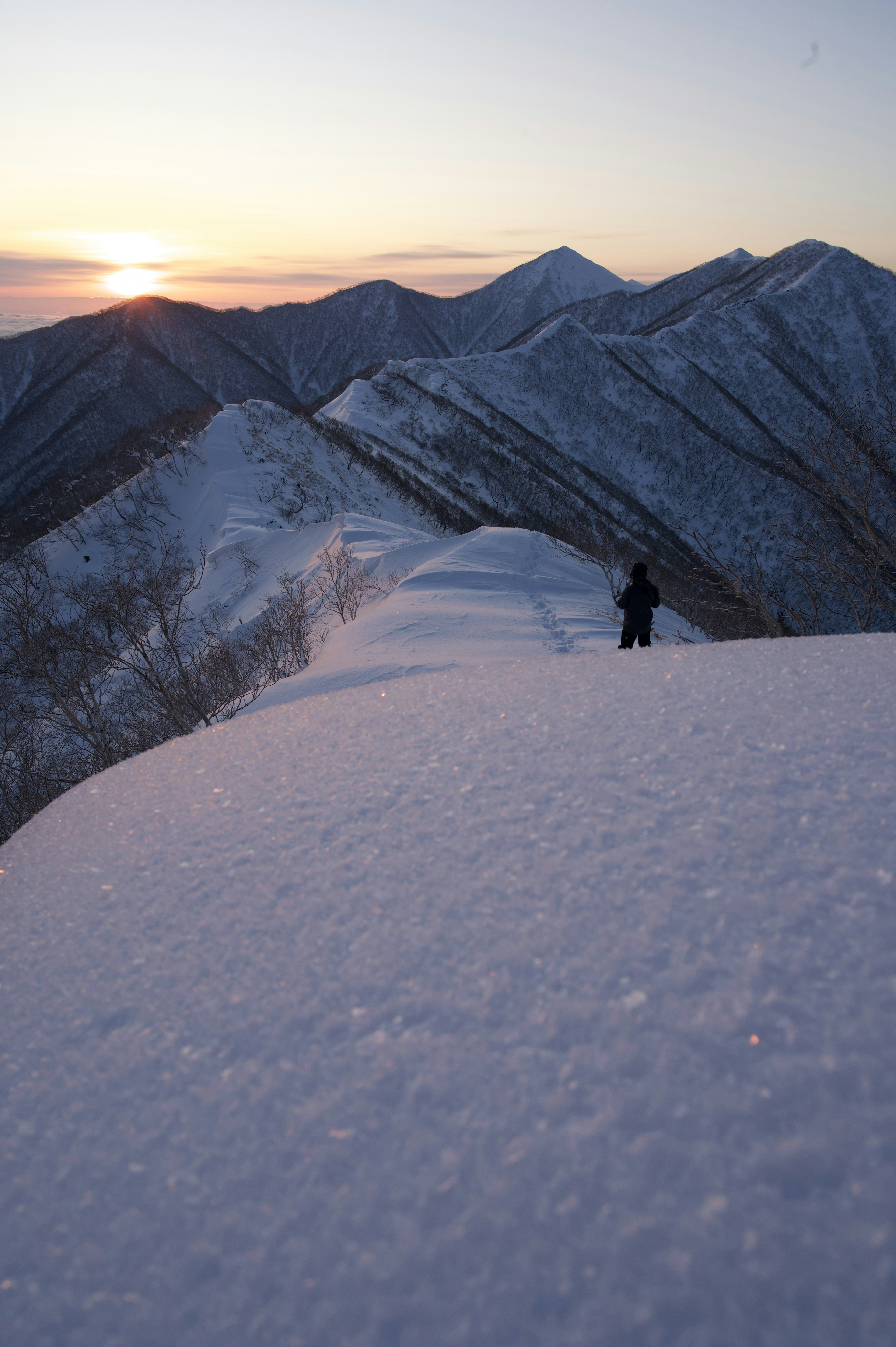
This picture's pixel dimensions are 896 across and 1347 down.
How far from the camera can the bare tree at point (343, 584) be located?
48.5 feet

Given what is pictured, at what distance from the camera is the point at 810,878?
2137 millimetres

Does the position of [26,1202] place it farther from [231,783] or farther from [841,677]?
[841,677]

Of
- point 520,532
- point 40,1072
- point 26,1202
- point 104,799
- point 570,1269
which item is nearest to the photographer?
point 570,1269

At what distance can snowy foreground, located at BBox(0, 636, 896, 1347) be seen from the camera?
53.2 inches

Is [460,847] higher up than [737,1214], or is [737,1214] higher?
[460,847]

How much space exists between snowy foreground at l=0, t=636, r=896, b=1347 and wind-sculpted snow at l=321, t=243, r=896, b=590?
105ft

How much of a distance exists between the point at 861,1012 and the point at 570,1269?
968 mm

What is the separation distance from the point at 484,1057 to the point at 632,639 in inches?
273

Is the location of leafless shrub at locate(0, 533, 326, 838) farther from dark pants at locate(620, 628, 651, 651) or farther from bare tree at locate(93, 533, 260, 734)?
dark pants at locate(620, 628, 651, 651)

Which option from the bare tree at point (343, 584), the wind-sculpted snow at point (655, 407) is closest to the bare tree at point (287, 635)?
the bare tree at point (343, 584)

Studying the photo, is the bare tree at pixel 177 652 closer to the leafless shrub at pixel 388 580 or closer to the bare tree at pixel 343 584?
the bare tree at pixel 343 584

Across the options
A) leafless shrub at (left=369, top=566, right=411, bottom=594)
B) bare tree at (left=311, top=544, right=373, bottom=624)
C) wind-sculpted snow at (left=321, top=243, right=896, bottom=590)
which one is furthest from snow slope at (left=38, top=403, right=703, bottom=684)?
wind-sculpted snow at (left=321, top=243, right=896, bottom=590)

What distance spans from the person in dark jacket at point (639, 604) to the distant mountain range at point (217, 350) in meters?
60.3

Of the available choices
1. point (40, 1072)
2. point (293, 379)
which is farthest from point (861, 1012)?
point (293, 379)
